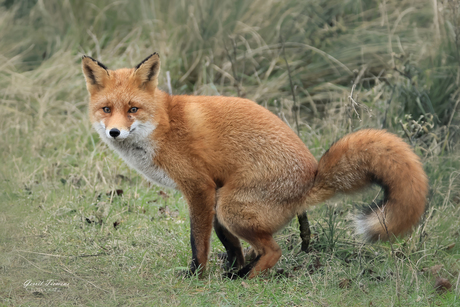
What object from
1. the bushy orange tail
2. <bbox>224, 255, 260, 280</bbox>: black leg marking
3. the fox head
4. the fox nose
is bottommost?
<bbox>224, 255, 260, 280</bbox>: black leg marking

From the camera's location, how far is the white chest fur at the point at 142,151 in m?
4.51

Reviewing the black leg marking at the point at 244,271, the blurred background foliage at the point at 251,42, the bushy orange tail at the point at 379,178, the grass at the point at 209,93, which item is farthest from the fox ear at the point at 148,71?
the blurred background foliage at the point at 251,42

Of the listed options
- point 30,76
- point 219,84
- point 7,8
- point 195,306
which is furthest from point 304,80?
point 7,8

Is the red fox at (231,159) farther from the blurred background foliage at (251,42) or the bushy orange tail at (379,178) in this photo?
the blurred background foliage at (251,42)

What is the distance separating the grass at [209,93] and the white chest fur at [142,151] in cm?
86

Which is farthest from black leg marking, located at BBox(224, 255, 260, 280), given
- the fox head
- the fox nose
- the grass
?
the fox nose

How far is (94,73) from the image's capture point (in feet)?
15.2

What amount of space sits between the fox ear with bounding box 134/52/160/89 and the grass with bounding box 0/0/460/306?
1.70m

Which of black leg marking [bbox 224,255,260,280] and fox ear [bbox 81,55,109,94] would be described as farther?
fox ear [bbox 81,55,109,94]

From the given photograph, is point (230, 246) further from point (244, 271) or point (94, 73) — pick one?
point (94, 73)

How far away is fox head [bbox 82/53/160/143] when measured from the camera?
4.46 m

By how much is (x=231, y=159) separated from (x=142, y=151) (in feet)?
2.85

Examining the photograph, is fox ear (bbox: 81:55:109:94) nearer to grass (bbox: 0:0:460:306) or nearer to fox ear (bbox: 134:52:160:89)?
fox ear (bbox: 134:52:160:89)

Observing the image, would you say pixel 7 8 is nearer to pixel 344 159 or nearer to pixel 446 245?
pixel 344 159
